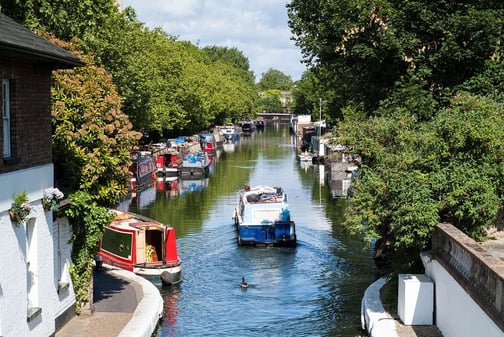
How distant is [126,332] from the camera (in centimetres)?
1988

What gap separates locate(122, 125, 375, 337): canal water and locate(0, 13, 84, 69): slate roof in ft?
31.9

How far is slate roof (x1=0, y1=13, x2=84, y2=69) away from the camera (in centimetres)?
1487

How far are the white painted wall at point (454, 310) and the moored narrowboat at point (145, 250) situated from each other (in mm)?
12253

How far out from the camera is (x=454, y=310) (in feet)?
59.1

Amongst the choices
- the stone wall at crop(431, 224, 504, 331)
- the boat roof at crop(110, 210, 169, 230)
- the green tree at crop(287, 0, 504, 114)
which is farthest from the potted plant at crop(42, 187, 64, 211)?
the green tree at crop(287, 0, 504, 114)

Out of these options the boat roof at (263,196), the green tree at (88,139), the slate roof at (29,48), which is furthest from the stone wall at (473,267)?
the boat roof at (263,196)

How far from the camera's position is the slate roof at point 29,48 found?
48.8 ft

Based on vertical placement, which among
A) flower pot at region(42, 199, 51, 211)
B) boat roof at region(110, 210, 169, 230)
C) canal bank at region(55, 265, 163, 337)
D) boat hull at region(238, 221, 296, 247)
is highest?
flower pot at region(42, 199, 51, 211)

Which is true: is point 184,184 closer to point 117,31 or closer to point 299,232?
point 117,31

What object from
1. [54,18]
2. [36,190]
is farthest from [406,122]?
[54,18]

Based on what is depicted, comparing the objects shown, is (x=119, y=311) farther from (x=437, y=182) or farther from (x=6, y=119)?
(x=437, y=182)

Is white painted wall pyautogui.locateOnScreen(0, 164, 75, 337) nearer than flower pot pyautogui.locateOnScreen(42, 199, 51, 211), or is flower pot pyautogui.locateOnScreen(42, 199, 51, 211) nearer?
white painted wall pyautogui.locateOnScreen(0, 164, 75, 337)

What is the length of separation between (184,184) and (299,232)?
27264 millimetres

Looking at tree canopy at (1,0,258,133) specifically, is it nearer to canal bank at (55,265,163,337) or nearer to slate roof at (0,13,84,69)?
canal bank at (55,265,163,337)
